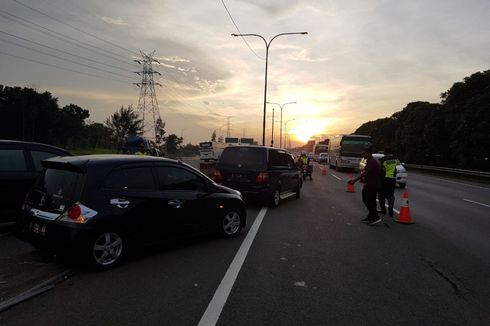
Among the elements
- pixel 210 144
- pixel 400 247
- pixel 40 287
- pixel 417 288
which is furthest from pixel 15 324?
pixel 210 144

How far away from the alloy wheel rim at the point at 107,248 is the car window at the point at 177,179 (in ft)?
3.46

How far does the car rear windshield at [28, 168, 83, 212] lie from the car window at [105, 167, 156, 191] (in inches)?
16.9

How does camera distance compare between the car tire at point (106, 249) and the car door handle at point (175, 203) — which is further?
the car door handle at point (175, 203)

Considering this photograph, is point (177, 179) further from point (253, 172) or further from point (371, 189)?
point (371, 189)

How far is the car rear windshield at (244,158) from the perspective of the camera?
11672 millimetres

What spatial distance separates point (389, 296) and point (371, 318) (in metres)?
0.78

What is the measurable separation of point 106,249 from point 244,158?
6.61m

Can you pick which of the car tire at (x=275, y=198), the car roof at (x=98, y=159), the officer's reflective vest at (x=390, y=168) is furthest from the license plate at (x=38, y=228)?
the officer's reflective vest at (x=390, y=168)

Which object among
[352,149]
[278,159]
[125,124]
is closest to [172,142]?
[125,124]

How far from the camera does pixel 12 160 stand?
7457 millimetres

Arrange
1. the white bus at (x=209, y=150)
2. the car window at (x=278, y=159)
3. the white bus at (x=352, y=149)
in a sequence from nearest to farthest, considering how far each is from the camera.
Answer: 1. the car window at (x=278, y=159)
2. the white bus at (x=352, y=149)
3. the white bus at (x=209, y=150)

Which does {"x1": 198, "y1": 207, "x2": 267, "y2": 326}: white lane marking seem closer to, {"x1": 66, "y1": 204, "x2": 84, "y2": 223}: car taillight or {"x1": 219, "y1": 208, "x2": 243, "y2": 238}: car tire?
{"x1": 219, "y1": 208, "x2": 243, "y2": 238}: car tire

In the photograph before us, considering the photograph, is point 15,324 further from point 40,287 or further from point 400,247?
point 400,247

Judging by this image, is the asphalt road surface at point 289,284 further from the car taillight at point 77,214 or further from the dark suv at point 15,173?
the dark suv at point 15,173
